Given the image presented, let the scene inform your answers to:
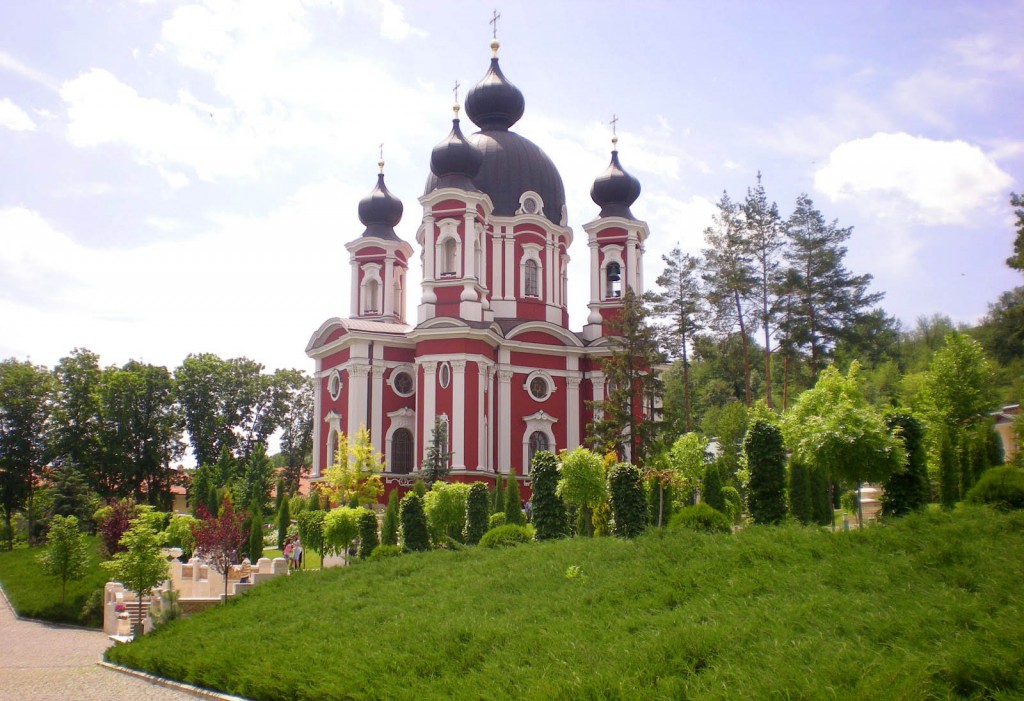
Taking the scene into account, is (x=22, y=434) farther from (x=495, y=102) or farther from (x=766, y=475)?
(x=766, y=475)

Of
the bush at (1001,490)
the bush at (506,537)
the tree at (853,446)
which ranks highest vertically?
the tree at (853,446)

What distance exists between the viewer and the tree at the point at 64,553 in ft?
76.3

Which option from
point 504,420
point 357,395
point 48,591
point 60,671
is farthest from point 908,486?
point 357,395

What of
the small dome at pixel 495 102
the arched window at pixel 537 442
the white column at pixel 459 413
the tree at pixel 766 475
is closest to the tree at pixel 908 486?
the tree at pixel 766 475

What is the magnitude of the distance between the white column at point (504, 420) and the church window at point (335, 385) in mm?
6316

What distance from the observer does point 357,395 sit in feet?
109

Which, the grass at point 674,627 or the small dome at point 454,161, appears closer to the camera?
the grass at point 674,627

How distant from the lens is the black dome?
36625 mm

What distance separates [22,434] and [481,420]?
76.1ft

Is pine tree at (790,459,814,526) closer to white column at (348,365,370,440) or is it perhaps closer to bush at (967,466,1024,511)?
bush at (967,466,1024,511)

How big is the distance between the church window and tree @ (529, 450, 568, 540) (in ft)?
53.5

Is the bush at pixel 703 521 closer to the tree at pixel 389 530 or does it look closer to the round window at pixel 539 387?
the tree at pixel 389 530

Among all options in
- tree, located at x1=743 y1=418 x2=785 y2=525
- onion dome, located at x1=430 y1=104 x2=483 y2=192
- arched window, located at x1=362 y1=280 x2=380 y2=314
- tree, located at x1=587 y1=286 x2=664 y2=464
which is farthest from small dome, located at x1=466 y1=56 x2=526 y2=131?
tree, located at x1=743 y1=418 x2=785 y2=525

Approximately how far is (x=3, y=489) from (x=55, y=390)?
4.98 m
